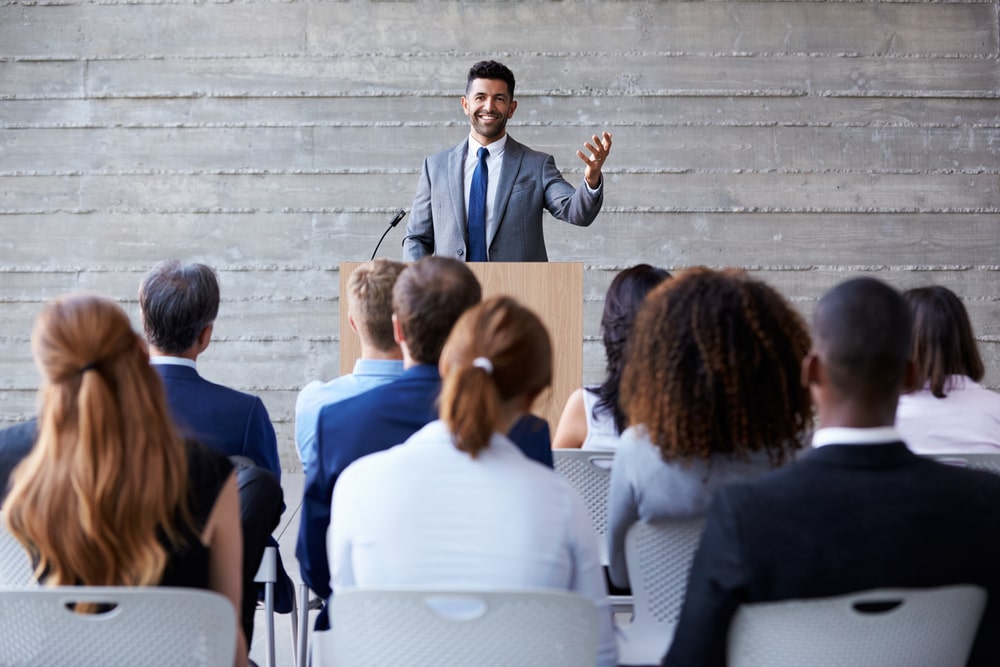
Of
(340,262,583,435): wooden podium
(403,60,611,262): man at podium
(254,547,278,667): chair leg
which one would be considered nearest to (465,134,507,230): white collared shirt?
(403,60,611,262): man at podium

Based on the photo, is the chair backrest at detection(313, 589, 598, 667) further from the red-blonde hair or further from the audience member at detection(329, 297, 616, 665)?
the red-blonde hair

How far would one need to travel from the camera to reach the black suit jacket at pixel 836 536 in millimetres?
1333

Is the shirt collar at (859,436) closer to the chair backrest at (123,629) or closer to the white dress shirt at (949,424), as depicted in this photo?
the chair backrest at (123,629)

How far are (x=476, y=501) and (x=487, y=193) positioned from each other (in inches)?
98.6

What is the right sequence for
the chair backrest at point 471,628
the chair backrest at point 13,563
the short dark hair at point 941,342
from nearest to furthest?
the chair backrest at point 471,628, the chair backrest at point 13,563, the short dark hair at point 941,342

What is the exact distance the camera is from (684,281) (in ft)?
5.68

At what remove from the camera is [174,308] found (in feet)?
7.40

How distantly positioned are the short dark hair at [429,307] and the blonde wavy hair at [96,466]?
0.59 metres

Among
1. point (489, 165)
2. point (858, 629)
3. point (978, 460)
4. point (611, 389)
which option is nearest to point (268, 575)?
point (611, 389)

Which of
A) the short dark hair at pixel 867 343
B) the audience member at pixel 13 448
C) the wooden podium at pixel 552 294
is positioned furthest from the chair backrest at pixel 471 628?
the wooden podium at pixel 552 294

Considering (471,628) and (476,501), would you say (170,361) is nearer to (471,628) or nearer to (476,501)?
(476,501)

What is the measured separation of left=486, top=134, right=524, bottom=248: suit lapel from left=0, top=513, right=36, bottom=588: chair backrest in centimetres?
240

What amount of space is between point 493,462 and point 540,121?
4.14 meters

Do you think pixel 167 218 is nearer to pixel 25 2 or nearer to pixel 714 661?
pixel 25 2
